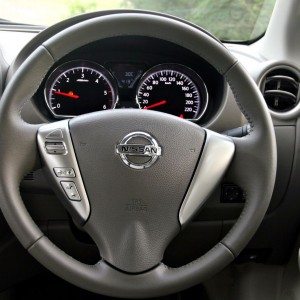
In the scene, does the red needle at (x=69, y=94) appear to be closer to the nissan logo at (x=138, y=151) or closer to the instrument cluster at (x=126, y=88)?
the instrument cluster at (x=126, y=88)

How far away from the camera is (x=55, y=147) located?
1182 mm

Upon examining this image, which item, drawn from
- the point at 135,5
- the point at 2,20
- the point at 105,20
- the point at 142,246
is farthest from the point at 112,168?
the point at 2,20

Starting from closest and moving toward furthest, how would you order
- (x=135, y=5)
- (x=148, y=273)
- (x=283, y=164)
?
(x=148, y=273), (x=283, y=164), (x=135, y=5)

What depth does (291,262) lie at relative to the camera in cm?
168

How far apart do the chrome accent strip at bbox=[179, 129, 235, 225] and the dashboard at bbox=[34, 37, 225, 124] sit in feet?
0.77

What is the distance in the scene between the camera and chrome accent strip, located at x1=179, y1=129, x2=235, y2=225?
3.91 ft

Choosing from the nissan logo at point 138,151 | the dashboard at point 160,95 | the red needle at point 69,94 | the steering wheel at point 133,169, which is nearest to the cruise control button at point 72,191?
the steering wheel at point 133,169

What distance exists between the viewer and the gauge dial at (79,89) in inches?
56.2

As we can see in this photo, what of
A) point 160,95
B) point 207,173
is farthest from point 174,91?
point 207,173

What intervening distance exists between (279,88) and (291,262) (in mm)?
507

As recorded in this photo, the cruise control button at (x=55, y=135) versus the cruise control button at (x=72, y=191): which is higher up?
the cruise control button at (x=55, y=135)

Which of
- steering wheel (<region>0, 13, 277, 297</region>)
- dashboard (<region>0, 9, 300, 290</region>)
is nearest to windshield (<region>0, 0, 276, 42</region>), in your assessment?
dashboard (<region>0, 9, 300, 290</region>)

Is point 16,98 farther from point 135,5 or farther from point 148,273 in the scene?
point 135,5

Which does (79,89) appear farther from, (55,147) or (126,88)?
(55,147)
